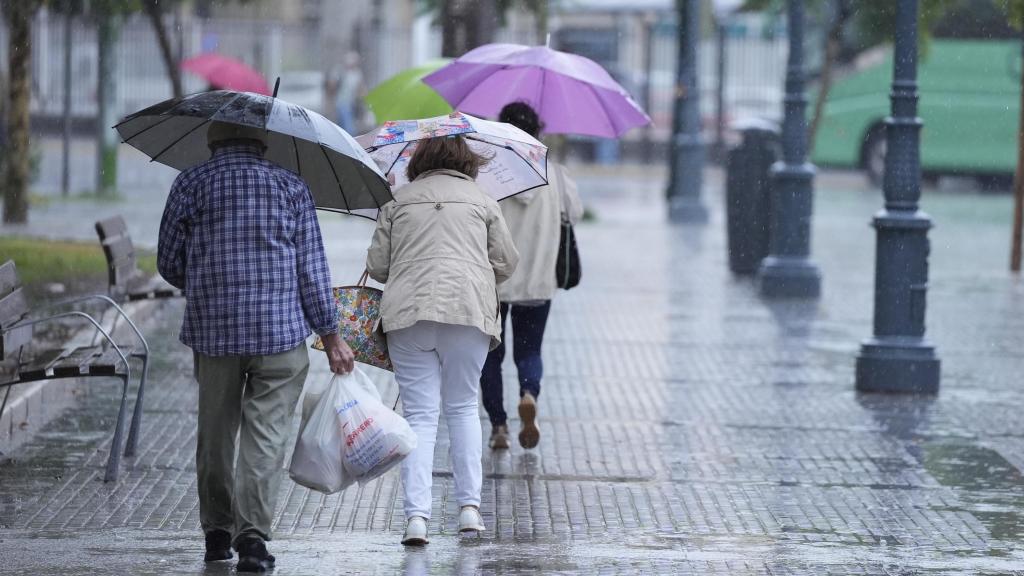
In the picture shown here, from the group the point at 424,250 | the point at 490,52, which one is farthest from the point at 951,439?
the point at 424,250

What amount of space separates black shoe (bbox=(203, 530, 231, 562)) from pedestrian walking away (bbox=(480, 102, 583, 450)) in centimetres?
202

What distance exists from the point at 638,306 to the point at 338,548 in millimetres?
7958

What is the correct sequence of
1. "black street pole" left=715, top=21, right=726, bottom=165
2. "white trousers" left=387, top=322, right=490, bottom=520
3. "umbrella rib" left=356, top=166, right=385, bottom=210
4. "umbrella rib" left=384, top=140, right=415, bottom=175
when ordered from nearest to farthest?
"umbrella rib" left=356, top=166, right=385, bottom=210
"white trousers" left=387, top=322, right=490, bottom=520
"umbrella rib" left=384, top=140, right=415, bottom=175
"black street pole" left=715, top=21, right=726, bottom=165

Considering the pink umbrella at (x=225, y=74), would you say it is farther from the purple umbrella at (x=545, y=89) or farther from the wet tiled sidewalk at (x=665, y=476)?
the purple umbrella at (x=545, y=89)

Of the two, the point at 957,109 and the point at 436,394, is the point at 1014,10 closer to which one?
the point at 436,394

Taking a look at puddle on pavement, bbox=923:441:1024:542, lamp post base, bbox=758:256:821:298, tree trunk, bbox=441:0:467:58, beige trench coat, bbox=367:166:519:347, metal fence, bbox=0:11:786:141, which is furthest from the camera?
metal fence, bbox=0:11:786:141

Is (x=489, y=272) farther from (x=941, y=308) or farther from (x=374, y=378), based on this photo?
(x=941, y=308)

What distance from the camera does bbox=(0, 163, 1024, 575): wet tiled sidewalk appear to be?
6.31 metres

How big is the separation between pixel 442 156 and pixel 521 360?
208cm

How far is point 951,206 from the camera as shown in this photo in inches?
1076

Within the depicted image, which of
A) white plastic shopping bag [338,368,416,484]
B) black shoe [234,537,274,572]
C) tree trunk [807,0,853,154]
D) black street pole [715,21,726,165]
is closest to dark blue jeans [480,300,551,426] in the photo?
white plastic shopping bag [338,368,416,484]

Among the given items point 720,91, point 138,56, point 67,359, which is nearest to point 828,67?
point 720,91

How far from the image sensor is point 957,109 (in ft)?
101

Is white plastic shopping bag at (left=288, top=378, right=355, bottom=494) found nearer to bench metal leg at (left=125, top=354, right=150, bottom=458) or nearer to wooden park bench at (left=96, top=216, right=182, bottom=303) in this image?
bench metal leg at (left=125, top=354, right=150, bottom=458)
